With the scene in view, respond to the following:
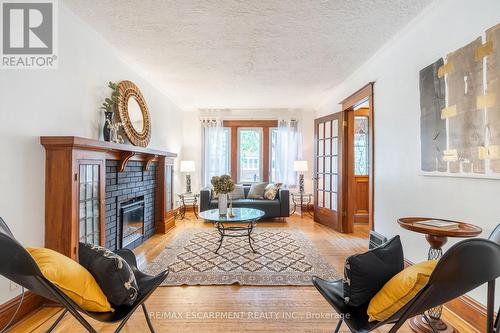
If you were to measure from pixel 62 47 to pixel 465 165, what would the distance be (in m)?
3.58

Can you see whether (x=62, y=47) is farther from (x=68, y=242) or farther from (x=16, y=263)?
(x=16, y=263)

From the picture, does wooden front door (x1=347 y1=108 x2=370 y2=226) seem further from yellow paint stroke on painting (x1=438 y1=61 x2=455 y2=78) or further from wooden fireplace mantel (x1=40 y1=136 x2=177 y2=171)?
wooden fireplace mantel (x1=40 y1=136 x2=177 y2=171)

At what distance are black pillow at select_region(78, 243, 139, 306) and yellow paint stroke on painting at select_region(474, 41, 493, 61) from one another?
8.81 ft

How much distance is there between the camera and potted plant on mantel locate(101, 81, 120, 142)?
2742 millimetres

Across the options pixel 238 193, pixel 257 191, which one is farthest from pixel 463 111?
pixel 238 193

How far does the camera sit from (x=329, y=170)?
4793 millimetres

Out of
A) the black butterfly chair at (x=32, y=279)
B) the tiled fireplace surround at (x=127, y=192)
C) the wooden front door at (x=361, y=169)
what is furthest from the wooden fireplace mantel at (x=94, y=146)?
the wooden front door at (x=361, y=169)

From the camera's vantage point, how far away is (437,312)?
174cm

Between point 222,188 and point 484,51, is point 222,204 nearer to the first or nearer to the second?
point 222,188

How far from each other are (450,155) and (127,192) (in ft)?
11.8

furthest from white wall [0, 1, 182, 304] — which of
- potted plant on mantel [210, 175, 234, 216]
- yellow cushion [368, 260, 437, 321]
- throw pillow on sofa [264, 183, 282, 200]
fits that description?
throw pillow on sofa [264, 183, 282, 200]

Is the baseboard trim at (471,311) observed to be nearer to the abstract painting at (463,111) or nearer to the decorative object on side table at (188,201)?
the abstract painting at (463,111)

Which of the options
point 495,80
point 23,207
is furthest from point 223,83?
point 495,80

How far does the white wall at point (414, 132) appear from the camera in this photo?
1710mm
